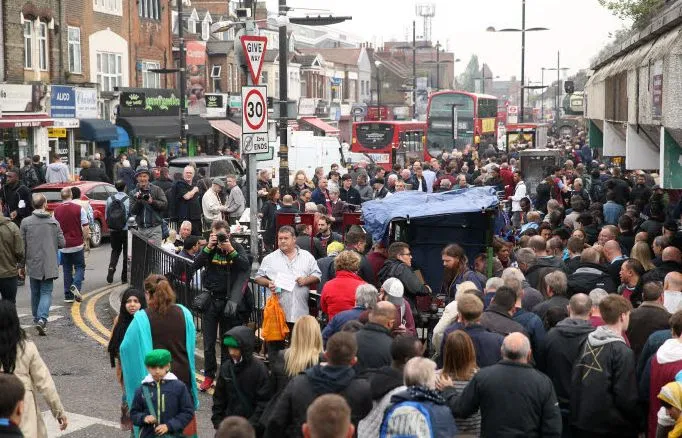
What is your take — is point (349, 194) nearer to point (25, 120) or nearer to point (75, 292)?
point (75, 292)

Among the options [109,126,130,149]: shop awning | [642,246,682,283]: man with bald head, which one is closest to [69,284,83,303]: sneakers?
[642,246,682,283]: man with bald head

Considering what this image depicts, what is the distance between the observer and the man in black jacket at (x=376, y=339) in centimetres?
825

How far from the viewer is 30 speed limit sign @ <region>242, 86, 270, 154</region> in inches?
539

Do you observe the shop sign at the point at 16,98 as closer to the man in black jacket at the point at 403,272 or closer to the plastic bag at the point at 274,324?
the plastic bag at the point at 274,324

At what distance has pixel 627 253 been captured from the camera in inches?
592

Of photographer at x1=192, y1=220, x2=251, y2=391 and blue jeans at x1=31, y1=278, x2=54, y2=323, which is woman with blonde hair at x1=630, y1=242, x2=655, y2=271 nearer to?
photographer at x1=192, y1=220, x2=251, y2=391

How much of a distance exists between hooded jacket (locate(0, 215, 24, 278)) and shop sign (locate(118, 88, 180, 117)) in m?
34.7

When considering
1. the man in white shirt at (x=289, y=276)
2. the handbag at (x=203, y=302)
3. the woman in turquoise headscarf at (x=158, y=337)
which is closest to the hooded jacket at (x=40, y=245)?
the handbag at (x=203, y=302)

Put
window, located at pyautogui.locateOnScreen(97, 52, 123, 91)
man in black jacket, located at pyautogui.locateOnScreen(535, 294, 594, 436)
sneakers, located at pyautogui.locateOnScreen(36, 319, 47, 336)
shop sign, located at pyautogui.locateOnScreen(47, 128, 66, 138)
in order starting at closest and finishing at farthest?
man in black jacket, located at pyautogui.locateOnScreen(535, 294, 594, 436) → sneakers, located at pyautogui.locateOnScreen(36, 319, 47, 336) → shop sign, located at pyautogui.locateOnScreen(47, 128, 66, 138) → window, located at pyautogui.locateOnScreen(97, 52, 123, 91)

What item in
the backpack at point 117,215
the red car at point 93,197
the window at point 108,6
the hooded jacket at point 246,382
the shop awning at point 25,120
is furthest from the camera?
the window at point 108,6

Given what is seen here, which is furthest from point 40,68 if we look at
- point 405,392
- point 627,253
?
point 405,392

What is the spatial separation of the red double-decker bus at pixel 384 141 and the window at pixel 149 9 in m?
10.8

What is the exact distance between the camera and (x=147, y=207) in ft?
61.7

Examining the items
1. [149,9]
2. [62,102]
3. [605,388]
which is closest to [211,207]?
[605,388]
